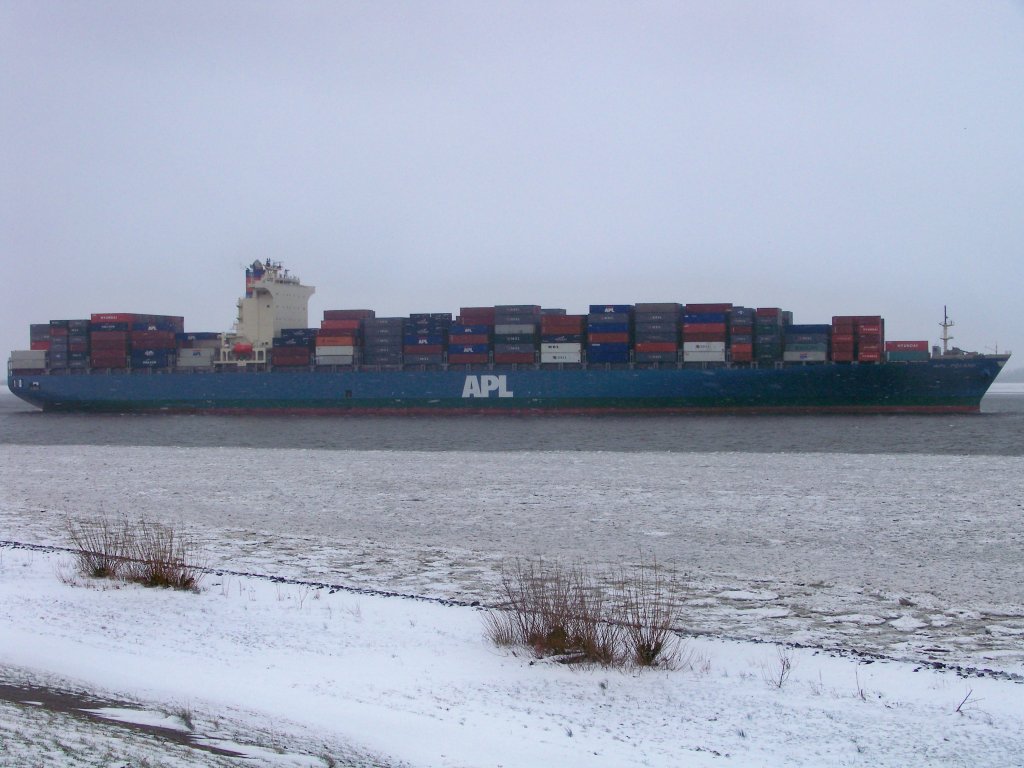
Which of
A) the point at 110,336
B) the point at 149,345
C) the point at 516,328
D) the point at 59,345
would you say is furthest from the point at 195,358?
the point at 516,328

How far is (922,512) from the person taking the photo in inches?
477

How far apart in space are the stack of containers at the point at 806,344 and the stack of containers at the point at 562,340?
1054 cm

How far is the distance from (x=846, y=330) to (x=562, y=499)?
33.6 metres

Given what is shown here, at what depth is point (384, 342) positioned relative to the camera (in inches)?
1900

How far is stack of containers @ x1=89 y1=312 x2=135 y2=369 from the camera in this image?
171ft

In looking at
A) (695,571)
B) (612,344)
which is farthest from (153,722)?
(612,344)

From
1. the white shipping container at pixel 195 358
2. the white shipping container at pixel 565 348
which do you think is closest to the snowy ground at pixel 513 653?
the white shipping container at pixel 565 348

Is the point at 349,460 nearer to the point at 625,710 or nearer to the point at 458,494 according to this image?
the point at 458,494

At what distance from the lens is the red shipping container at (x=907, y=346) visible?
43.8 metres

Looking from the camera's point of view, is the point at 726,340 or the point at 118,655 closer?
the point at 118,655

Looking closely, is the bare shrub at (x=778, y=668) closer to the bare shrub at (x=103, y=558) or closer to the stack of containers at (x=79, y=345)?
the bare shrub at (x=103, y=558)

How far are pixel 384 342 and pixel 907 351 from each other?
27572mm

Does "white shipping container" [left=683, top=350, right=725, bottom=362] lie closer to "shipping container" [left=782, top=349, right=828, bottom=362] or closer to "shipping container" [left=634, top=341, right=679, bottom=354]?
"shipping container" [left=634, top=341, right=679, bottom=354]

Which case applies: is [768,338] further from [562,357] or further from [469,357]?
[469,357]
